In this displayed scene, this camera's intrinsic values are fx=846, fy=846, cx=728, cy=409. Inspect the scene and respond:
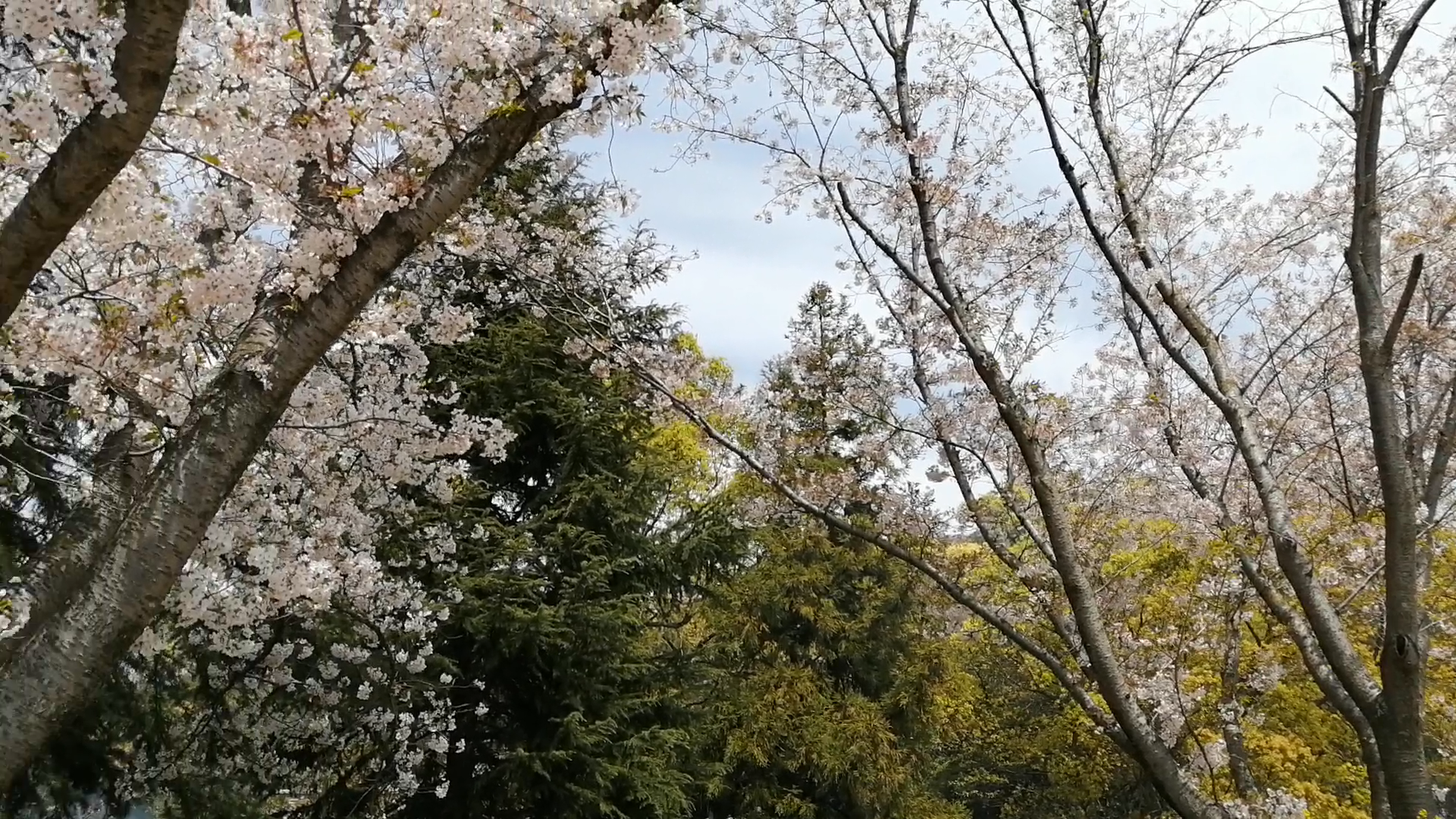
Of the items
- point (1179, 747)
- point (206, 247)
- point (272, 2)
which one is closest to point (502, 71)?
point (272, 2)

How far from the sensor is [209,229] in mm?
3588

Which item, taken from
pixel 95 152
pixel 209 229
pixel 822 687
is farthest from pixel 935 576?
pixel 822 687

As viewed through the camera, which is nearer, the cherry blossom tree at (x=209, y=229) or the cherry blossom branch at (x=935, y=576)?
the cherry blossom tree at (x=209, y=229)

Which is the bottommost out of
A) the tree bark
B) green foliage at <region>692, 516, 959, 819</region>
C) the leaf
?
the tree bark

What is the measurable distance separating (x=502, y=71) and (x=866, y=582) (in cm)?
1024

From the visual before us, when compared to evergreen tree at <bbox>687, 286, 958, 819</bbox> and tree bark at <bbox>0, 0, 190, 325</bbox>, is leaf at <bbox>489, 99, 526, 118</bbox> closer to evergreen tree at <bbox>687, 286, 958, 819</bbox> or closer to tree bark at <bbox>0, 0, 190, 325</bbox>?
tree bark at <bbox>0, 0, 190, 325</bbox>

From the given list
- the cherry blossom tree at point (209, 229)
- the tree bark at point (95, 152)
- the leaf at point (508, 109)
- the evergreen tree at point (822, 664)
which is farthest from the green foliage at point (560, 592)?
the tree bark at point (95, 152)

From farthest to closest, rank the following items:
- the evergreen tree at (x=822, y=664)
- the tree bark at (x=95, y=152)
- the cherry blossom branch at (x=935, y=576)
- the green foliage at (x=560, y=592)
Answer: the evergreen tree at (x=822, y=664)
the green foliage at (x=560, y=592)
the cherry blossom branch at (x=935, y=576)
the tree bark at (x=95, y=152)

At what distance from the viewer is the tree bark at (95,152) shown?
160 cm

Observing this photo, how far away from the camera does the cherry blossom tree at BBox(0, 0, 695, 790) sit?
5.93 ft

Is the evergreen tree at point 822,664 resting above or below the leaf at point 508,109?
above

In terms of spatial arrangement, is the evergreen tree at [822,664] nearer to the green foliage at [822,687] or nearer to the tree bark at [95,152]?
the green foliage at [822,687]

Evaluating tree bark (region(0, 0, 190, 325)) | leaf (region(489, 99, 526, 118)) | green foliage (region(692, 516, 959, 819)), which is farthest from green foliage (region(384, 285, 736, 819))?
tree bark (region(0, 0, 190, 325))

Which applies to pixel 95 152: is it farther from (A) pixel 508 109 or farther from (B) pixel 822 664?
(B) pixel 822 664
